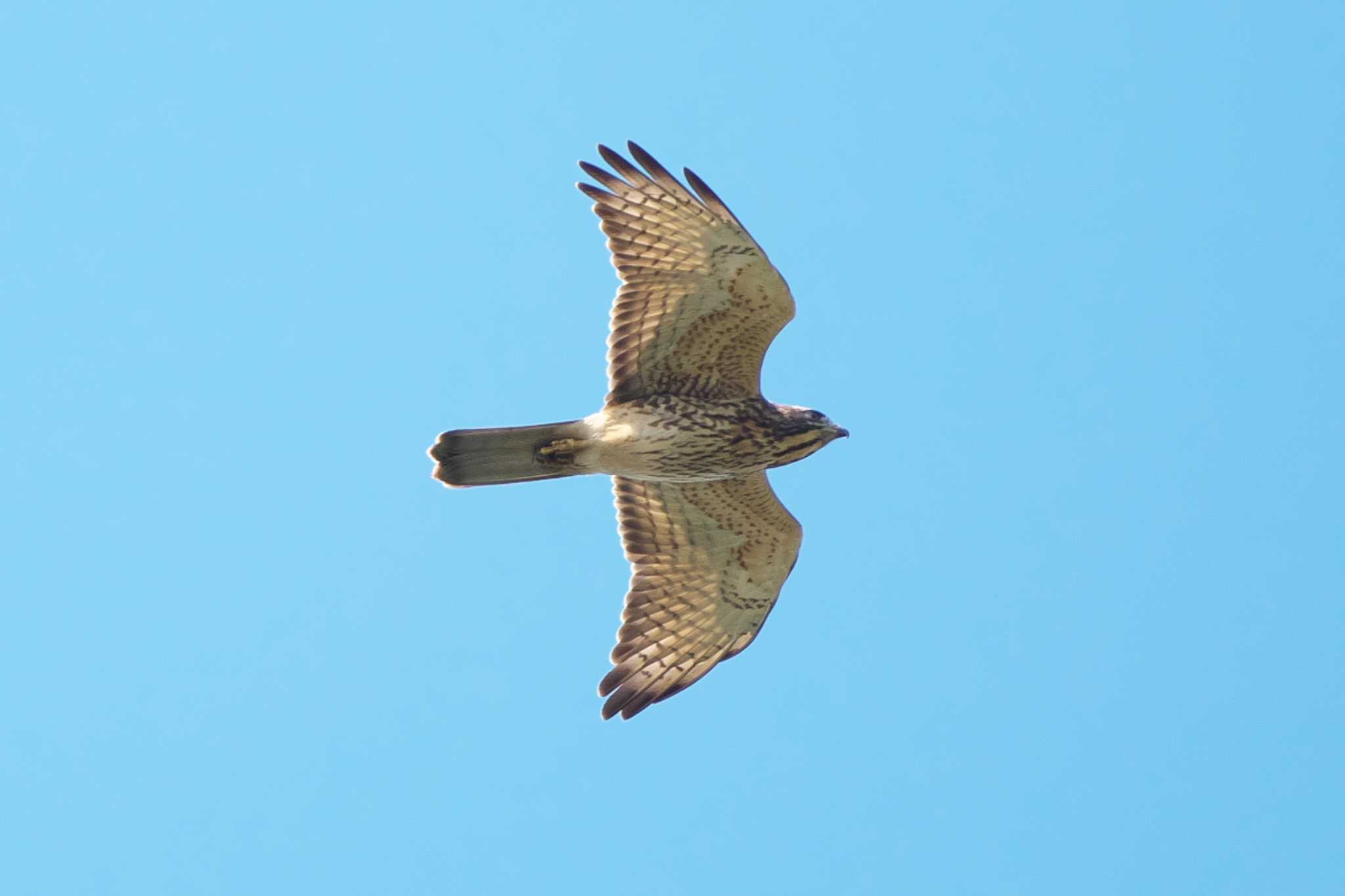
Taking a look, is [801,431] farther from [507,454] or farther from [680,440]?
[507,454]

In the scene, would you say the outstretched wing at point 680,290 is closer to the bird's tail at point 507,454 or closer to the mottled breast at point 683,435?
the mottled breast at point 683,435

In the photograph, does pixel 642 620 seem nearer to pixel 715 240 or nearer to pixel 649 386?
pixel 649 386

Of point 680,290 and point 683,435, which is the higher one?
point 680,290

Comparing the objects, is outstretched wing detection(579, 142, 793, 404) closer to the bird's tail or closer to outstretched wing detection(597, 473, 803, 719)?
the bird's tail

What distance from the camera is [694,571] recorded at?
39.1 ft

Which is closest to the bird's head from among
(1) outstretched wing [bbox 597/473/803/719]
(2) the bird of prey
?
(2) the bird of prey

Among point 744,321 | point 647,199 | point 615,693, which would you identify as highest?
point 647,199

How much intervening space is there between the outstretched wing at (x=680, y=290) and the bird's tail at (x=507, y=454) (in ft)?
1.30

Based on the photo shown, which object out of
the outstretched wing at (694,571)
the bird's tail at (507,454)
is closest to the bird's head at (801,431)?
the outstretched wing at (694,571)

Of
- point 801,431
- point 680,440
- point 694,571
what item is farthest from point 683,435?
point 694,571

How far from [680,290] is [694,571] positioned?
2.09 metres

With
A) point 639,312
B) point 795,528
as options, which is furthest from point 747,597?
point 639,312

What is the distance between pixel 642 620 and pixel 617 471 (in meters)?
1.15

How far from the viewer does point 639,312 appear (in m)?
10.9
